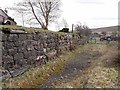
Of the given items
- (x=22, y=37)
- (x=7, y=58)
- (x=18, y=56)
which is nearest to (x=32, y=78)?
(x=18, y=56)

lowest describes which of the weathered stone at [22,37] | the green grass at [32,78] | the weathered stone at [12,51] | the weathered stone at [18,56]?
the green grass at [32,78]

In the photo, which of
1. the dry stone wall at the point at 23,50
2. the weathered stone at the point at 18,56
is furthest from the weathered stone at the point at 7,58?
the weathered stone at the point at 18,56

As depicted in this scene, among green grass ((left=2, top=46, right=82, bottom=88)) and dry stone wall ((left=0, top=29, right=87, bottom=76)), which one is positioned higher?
dry stone wall ((left=0, top=29, right=87, bottom=76))

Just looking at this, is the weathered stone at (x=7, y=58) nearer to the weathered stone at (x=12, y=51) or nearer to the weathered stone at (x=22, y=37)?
the weathered stone at (x=12, y=51)

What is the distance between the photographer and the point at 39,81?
568cm

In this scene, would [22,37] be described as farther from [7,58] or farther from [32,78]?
[32,78]

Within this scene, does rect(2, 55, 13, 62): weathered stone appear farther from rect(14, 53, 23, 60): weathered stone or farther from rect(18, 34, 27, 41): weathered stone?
rect(18, 34, 27, 41): weathered stone

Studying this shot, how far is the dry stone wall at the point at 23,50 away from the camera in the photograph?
5274 mm

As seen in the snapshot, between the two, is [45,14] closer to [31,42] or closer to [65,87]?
[31,42]

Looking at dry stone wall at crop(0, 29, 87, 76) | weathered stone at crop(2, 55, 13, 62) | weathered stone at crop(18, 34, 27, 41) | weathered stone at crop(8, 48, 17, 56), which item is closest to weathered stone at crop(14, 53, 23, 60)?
dry stone wall at crop(0, 29, 87, 76)

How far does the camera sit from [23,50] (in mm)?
6160

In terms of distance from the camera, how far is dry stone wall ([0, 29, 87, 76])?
5.27 m

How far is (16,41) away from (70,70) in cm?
232

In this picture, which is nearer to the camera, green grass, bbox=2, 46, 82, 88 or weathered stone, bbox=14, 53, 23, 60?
green grass, bbox=2, 46, 82, 88
